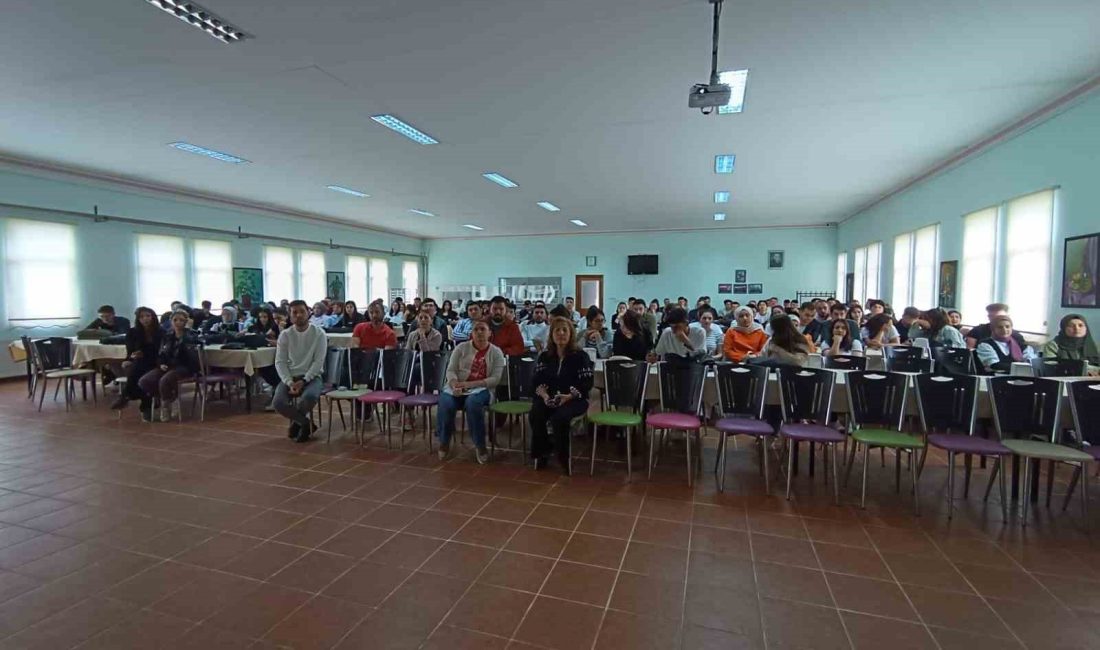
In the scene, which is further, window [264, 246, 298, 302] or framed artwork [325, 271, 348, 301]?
framed artwork [325, 271, 348, 301]

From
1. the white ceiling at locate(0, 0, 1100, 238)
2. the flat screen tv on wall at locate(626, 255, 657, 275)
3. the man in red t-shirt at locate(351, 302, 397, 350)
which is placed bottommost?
the man in red t-shirt at locate(351, 302, 397, 350)

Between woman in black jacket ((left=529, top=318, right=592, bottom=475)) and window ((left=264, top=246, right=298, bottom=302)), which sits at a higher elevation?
window ((left=264, top=246, right=298, bottom=302))

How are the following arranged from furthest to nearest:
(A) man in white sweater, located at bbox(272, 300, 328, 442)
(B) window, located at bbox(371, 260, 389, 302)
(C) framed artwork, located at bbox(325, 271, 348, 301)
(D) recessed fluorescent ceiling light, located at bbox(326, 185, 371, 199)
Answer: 1. (B) window, located at bbox(371, 260, 389, 302)
2. (C) framed artwork, located at bbox(325, 271, 348, 301)
3. (D) recessed fluorescent ceiling light, located at bbox(326, 185, 371, 199)
4. (A) man in white sweater, located at bbox(272, 300, 328, 442)

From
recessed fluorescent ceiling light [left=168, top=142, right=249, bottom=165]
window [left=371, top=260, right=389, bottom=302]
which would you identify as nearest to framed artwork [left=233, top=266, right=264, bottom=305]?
window [left=371, top=260, right=389, bottom=302]

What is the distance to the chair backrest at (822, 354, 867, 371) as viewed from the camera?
15.0 ft

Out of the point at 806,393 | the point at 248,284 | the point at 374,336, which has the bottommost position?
the point at 806,393

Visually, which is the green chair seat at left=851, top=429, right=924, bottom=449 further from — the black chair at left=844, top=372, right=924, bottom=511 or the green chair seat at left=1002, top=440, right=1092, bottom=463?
the green chair seat at left=1002, top=440, right=1092, bottom=463

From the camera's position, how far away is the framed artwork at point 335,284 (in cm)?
1370

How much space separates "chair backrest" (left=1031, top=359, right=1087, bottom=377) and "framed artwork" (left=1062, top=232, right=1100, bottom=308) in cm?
80

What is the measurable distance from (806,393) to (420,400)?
10.2 feet

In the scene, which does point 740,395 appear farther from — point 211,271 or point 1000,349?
point 211,271

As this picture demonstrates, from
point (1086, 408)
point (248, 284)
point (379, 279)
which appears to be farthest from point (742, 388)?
point (379, 279)

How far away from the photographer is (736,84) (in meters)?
4.65

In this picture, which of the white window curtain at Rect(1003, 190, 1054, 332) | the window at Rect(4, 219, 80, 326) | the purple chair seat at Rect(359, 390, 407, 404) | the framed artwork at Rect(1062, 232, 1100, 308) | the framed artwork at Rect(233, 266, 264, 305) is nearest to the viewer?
the framed artwork at Rect(1062, 232, 1100, 308)
